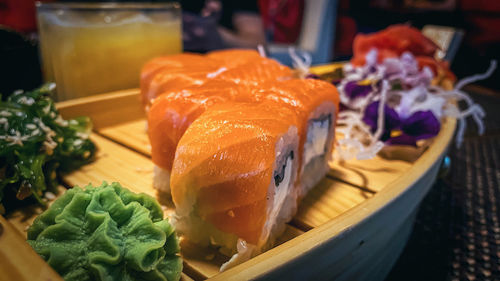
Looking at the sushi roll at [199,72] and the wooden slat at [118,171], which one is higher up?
the sushi roll at [199,72]

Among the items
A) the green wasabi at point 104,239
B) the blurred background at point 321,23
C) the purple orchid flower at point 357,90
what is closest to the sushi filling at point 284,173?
the green wasabi at point 104,239

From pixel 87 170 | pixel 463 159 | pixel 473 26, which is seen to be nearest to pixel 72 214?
pixel 87 170

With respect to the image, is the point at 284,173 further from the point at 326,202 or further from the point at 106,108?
the point at 106,108

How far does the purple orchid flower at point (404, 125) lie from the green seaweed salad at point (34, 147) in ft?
3.64

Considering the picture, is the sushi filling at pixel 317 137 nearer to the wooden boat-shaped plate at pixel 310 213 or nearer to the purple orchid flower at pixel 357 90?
the wooden boat-shaped plate at pixel 310 213

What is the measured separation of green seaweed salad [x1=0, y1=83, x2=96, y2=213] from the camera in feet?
2.93

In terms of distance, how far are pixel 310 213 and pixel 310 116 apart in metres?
0.27

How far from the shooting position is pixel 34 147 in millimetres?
958

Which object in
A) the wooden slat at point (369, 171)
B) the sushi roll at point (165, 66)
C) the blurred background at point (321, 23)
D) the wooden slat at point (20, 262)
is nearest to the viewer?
the wooden slat at point (20, 262)

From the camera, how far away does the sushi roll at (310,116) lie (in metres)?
0.93

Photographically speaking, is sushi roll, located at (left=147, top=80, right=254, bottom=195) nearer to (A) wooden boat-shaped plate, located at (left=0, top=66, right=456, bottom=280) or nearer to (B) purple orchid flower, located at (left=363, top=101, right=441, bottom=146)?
(A) wooden boat-shaped plate, located at (left=0, top=66, right=456, bottom=280)

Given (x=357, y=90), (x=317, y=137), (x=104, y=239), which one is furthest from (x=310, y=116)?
(x=357, y=90)

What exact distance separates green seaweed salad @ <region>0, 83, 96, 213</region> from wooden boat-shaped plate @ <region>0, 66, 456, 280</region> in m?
0.06

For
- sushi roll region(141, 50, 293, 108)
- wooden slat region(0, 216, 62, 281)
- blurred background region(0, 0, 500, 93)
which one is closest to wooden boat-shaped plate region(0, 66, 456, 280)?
wooden slat region(0, 216, 62, 281)
